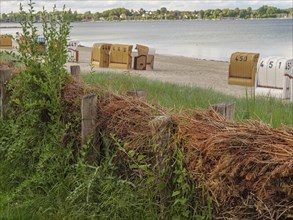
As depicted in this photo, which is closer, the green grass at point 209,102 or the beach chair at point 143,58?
the green grass at point 209,102

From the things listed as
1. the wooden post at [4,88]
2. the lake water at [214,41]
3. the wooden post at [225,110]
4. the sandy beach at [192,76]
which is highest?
the wooden post at [225,110]

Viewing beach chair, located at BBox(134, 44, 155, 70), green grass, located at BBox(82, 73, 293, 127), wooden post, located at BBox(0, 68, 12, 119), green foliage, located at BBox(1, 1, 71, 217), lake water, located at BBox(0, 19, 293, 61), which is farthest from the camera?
lake water, located at BBox(0, 19, 293, 61)

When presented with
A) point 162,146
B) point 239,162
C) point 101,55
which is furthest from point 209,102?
point 101,55

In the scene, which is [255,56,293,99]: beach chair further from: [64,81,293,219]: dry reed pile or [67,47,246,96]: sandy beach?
[64,81,293,219]: dry reed pile

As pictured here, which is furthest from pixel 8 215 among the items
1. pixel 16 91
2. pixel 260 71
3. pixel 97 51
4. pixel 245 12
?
pixel 245 12

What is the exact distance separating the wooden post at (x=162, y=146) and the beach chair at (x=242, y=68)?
17.2 m

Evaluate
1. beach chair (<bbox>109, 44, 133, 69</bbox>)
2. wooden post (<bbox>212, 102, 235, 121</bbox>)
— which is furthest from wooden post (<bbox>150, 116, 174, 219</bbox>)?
beach chair (<bbox>109, 44, 133, 69</bbox>)

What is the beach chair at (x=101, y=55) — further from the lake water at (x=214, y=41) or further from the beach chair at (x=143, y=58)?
the lake water at (x=214, y=41)

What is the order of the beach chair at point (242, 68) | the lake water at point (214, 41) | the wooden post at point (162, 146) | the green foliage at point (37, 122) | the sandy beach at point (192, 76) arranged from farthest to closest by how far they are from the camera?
the lake water at point (214, 41) → the beach chair at point (242, 68) → the sandy beach at point (192, 76) → the green foliage at point (37, 122) → the wooden post at point (162, 146)

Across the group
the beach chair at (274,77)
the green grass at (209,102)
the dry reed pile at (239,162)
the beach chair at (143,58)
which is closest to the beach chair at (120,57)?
the beach chair at (143,58)

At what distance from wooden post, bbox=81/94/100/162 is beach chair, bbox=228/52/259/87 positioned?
16.4 meters

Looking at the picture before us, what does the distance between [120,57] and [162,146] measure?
23.7 meters

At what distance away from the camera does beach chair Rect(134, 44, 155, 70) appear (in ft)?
89.9

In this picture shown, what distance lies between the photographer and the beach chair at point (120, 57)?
26.9m
